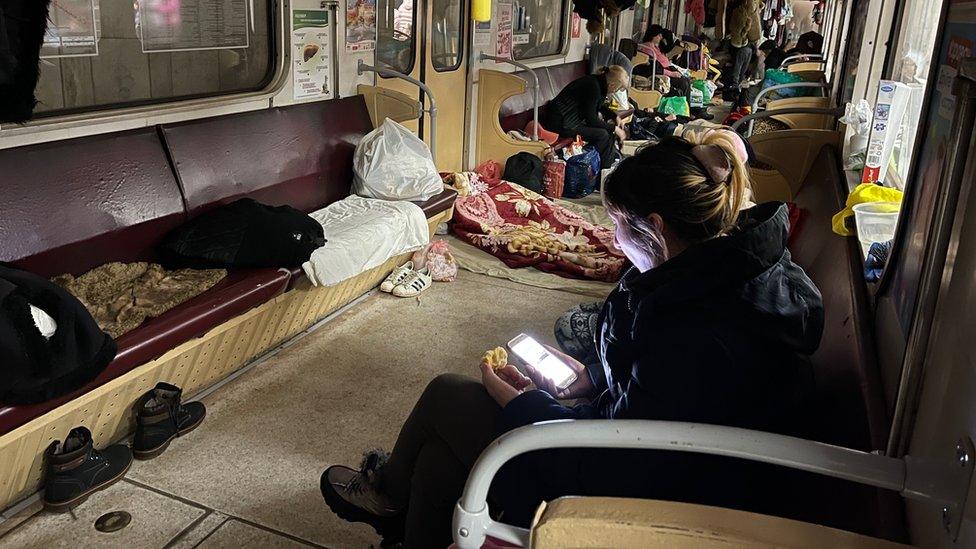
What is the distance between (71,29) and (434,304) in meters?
2.14

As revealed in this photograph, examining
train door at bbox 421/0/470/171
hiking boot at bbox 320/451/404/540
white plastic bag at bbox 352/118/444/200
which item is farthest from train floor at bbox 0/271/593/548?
train door at bbox 421/0/470/171

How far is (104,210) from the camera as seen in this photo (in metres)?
3.08

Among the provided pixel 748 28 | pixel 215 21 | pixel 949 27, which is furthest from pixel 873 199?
pixel 748 28

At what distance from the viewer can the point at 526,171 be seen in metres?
6.53

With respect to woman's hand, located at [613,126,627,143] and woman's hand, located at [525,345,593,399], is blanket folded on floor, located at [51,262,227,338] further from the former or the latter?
woman's hand, located at [613,126,627,143]

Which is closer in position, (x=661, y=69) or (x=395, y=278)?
(x=395, y=278)

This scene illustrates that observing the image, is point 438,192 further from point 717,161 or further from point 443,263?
point 717,161

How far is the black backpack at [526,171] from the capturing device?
652 centimetres

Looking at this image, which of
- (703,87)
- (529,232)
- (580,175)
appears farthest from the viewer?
(703,87)

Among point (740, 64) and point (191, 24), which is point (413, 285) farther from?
point (740, 64)

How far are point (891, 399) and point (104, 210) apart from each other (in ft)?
9.17

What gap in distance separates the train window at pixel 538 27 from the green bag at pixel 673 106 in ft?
5.71

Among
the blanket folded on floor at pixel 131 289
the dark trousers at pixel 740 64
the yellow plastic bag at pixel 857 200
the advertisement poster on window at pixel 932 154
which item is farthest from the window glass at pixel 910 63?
the dark trousers at pixel 740 64

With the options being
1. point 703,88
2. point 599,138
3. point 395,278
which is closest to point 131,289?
point 395,278
